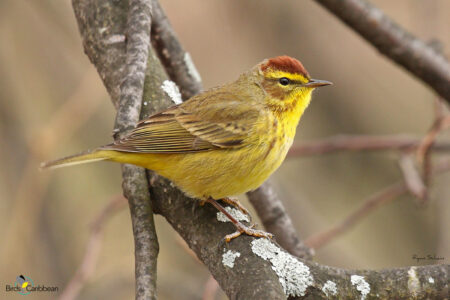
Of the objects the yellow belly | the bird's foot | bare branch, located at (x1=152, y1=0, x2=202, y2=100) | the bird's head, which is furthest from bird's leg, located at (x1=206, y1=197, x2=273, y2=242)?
bare branch, located at (x1=152, y1=0, x2=202, y2=100)

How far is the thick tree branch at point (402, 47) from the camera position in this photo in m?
4.32

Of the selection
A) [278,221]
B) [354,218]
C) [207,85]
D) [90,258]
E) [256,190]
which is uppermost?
[207,85]

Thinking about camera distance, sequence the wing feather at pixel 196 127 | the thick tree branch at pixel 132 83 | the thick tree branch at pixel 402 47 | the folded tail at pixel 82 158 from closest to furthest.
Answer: the thick tree branch at pixel 132 83
the folded tail at pixel 82 158
the wing feather at pixel 196 127
the thick tree branch at pixel 402 47

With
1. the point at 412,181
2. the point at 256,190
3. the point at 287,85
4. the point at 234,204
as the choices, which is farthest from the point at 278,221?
the point at 412,181

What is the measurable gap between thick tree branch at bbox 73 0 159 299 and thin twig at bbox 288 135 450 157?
2.20m

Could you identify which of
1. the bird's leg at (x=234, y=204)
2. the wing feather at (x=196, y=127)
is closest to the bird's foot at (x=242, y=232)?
the bird's leg at (x=234, y=204)

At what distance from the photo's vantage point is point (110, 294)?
471cm

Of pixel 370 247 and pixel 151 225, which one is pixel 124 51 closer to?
pixel 151 225

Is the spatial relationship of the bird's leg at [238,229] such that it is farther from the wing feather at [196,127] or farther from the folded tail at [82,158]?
the folded tail at [82,158]

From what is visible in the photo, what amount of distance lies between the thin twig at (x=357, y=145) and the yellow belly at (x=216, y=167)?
151cm

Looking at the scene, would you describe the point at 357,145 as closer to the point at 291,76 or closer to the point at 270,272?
the point at 291,76

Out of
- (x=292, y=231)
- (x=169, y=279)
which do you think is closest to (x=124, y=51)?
(x=292, y=231)

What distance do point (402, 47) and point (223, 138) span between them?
186 cm

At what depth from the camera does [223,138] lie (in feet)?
11.9
